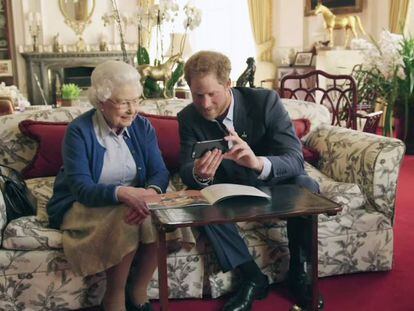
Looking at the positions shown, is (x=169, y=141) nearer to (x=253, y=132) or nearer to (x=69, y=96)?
(x=253, y=132)

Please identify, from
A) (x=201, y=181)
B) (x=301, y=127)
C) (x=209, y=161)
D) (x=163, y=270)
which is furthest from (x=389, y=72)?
(x=163, y=270)

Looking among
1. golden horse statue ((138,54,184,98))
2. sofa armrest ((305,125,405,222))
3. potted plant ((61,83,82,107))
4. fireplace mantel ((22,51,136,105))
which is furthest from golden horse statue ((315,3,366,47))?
sofa armrest ((305,125,405,222))

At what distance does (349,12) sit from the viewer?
22.1ft

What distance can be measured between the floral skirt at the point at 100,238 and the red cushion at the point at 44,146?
1.84 ft

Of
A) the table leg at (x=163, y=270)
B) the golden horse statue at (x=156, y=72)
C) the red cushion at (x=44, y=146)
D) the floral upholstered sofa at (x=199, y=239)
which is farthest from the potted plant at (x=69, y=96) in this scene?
the table leg at (x=163, y=270)

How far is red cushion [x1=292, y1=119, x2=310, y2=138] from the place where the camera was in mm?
2555

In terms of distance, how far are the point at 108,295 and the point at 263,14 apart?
20.4 ft

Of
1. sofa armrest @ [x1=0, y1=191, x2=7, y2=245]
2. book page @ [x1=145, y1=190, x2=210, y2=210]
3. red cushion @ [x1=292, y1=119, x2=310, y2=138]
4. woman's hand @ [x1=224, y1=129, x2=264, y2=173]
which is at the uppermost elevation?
woman's hand @ [x1=224, y1=129, x2=264, y2=173]

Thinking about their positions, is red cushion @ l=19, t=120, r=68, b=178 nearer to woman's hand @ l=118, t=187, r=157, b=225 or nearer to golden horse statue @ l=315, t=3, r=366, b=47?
woman's hand @ l=118, t=187, r=157, b=225

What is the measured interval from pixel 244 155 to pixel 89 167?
557mm

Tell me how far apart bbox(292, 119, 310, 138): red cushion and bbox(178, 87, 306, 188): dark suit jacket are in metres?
0.54

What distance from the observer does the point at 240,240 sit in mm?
1905

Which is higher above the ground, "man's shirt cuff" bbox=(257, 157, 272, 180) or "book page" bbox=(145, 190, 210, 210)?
"man's shirt cuff" bbox=(257, 157, 272, 180)

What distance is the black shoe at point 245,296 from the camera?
1853 millimetres
